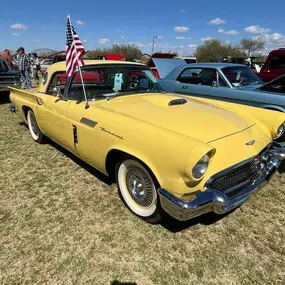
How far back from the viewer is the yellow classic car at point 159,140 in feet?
7.07

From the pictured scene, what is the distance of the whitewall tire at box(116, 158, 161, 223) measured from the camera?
2531 mm

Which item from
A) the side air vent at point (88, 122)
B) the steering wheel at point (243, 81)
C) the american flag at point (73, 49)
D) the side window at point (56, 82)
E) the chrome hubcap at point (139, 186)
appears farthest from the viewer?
the steering wheel at point (243, 81)

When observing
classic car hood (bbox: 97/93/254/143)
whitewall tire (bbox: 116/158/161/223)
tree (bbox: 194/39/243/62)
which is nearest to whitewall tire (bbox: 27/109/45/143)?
classic car hood (bbox: 97/93/254/143)

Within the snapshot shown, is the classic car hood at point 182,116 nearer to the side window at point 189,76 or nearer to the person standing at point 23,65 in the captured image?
the side window at point 189,76

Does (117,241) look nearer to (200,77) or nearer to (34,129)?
(34,129)

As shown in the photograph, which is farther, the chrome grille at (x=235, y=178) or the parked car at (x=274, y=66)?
the parked car at (x=274, y=66)

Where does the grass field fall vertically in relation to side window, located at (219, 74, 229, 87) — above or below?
below

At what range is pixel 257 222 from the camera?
2.74 metres

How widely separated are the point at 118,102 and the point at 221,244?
75.5 inches

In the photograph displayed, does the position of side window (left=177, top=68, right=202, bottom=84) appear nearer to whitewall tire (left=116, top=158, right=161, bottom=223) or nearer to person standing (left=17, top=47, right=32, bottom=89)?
whitewall tire (left=116, top=158, right=161, bottom=223)

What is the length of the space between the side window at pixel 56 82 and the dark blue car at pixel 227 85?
3.22 metres

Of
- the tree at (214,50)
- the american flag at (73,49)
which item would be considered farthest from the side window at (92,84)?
the tree at (214,50)

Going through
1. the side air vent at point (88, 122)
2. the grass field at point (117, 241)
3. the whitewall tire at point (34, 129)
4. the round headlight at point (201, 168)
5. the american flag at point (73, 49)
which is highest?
the american flag at point (73, 49)

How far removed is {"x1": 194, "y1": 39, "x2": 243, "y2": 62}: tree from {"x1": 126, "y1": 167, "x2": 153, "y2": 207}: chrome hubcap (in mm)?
43280
